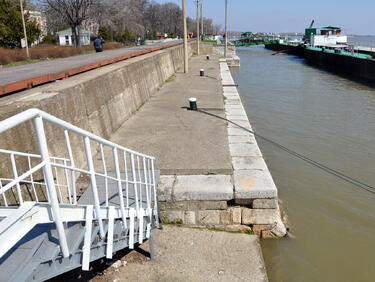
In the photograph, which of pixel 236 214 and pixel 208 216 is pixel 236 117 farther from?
pixel 208 216

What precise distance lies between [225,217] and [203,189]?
0.57 meters

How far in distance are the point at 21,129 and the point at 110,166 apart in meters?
2.06

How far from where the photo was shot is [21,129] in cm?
420

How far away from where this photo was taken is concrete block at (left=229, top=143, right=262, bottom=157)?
6.77 metres

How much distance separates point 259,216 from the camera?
543 centimetres

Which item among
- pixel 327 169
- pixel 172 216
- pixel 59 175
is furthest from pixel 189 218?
pixel 327 169

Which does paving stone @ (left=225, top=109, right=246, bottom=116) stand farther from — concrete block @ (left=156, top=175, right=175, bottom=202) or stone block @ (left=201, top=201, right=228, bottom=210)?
stone block @ (left=201, top=201, right=228, bottom=210)

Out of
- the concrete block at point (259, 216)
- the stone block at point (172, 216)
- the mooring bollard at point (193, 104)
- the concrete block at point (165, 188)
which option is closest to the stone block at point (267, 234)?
the concrete block at point (259, 216)

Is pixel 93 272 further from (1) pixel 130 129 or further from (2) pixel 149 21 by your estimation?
(2) pixel 149 21

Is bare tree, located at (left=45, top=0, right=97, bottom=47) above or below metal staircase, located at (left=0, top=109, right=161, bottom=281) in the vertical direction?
above

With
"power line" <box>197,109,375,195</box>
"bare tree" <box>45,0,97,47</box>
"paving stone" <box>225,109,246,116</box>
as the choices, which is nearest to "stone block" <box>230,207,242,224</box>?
"power line" <box>197,109,375,195</box>

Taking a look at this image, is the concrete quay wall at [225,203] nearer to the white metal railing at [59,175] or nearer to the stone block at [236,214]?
the stone block at [236,214]

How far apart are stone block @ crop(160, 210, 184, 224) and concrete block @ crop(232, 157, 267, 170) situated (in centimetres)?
136

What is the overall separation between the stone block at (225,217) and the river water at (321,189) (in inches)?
25.5
